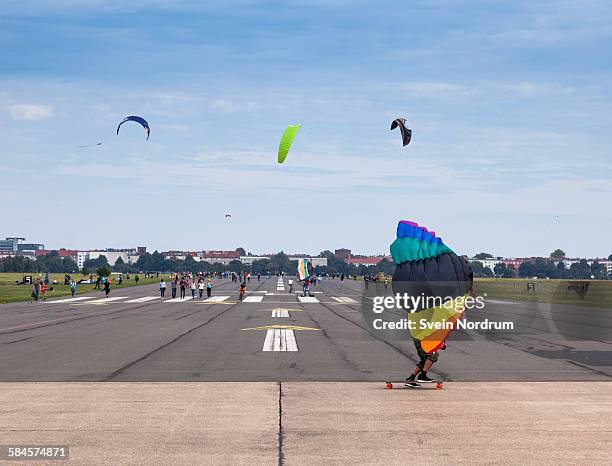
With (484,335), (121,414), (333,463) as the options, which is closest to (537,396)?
(333,463)

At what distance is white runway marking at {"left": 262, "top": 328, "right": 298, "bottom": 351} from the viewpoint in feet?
74.7

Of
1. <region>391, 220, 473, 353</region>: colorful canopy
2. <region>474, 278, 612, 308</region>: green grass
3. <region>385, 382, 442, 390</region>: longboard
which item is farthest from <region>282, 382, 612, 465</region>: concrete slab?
<region>474, 278, 612, 308</region>: green grass

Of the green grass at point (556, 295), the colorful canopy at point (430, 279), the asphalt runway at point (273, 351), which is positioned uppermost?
the colorful canopy at point (430, 279)

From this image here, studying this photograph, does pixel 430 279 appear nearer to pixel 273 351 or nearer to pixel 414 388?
pixel 414 388

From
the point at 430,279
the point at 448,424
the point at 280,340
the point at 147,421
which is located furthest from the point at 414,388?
the point at 280,340

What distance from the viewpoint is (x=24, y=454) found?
9.23 metres

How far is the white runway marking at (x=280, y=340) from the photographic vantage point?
74.7 ft

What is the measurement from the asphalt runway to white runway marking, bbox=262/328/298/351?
3 cm

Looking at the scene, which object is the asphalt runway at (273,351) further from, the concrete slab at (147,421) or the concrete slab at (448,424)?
the concrete slab at (448,424)

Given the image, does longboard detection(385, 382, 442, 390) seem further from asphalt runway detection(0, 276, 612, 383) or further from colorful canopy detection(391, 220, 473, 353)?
asphalt runway detection(0, 276, 612, 383)

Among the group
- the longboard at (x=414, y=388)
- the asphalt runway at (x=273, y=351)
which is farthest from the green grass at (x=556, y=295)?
the longboard at (x=414, y=388)

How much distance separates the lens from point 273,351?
2189 cm

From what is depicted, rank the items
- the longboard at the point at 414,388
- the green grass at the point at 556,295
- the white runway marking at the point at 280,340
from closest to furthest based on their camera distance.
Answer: the longboard at the point at 414,388 → the white runway marking at the point at 280,340 → the green grass at the point at 556,295

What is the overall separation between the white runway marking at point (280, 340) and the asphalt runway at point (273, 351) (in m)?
0.03
